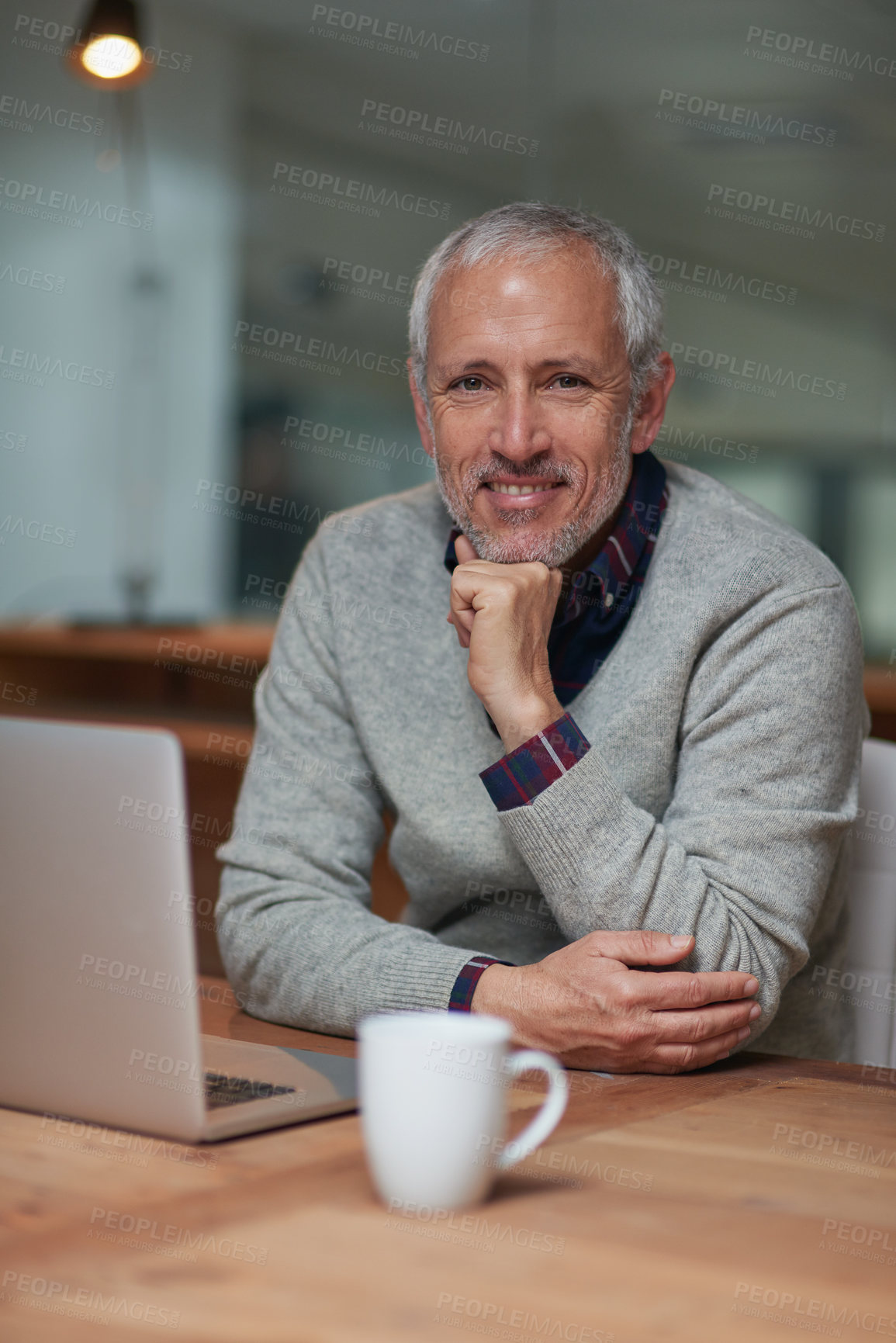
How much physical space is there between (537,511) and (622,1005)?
22.7 inches

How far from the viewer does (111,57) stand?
313 cm

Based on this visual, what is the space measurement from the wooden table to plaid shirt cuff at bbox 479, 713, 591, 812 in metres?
0.34

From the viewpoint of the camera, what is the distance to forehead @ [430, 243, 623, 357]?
4.37 ft

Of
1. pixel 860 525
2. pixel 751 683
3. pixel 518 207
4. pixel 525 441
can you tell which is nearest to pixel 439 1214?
pixel 751 683

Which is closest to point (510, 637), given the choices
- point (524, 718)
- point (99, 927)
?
point (524, 718)

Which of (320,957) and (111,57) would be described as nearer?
(320,957)

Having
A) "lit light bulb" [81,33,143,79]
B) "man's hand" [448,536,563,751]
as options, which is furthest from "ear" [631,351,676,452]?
"lit light bulb" [81,33,143,79]

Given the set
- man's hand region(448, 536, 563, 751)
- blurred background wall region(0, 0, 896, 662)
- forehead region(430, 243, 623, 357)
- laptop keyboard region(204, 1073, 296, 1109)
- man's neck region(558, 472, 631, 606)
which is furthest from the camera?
blurred background wall region(0, 0, 896, 662)

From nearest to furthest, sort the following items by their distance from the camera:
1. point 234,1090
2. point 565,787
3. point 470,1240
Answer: point 470,1240 → point 234,1090 → point 565,787

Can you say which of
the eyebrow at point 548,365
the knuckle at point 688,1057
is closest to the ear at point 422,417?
the eyebrow at point 548,365

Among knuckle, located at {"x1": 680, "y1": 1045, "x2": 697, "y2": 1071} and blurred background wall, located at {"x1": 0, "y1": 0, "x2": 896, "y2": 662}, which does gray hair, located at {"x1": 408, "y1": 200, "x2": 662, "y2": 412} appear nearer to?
knuckle, located at {"x1": 680, "y1": 1045, "x2": 697, "y2": 1071}

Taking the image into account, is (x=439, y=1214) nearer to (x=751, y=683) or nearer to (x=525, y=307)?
(x=751, y=683)

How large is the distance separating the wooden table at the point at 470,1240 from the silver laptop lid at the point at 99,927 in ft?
0.13

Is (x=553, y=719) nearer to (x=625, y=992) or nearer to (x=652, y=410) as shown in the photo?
(x=625, y=992)
